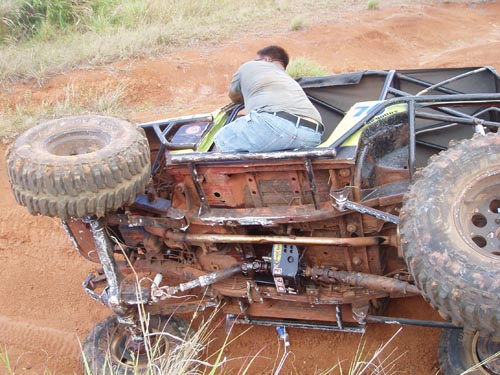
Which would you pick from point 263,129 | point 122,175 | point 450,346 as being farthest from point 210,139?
point 450,346

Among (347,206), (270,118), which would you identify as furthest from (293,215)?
(270,118)

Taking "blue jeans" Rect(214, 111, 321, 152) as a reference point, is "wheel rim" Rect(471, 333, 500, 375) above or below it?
below

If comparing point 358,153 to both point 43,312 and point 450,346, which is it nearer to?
point 450,346

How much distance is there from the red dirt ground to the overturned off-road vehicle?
34cm

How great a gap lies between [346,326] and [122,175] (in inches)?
81.2

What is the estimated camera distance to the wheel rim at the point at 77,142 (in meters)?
4.19

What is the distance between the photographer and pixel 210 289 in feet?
15.3

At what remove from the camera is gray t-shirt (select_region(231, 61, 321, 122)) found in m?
4.38

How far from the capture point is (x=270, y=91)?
14.8ft

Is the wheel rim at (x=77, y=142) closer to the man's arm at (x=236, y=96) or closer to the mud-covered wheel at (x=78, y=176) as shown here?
the mud-covered wheel at (x=78, y=176)

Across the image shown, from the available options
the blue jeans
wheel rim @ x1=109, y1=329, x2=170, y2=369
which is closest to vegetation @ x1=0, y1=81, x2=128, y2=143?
wheel rim @ x1=109, y1=329, x2=170, y2=369

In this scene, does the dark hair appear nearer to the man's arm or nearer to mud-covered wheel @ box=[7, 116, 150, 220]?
the man's arm

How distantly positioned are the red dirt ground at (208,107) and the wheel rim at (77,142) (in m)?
1.82

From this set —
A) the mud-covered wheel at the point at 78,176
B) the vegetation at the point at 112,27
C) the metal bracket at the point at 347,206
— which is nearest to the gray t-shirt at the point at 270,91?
the metal bracket at the point at 347,206
